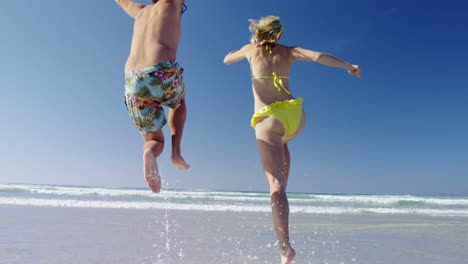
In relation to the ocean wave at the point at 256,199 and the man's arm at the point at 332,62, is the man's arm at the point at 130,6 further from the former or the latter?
the ocean wave at the point at 256,199

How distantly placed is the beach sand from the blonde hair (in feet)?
8.04

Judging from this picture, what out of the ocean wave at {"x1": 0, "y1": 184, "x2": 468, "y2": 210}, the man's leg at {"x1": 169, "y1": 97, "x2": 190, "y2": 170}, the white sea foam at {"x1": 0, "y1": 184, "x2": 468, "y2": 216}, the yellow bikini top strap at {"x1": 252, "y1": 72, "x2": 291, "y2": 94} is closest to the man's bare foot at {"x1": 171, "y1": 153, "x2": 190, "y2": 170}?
the man's leg at {"x1": 169, "y1": 97, "x2": 190, "y2": 170}

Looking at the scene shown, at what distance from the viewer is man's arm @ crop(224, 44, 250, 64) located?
12.0 ft

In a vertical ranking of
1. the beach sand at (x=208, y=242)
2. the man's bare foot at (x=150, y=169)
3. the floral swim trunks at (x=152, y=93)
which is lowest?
the beach sand at (x=208, y=242)

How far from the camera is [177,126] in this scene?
11.2ft

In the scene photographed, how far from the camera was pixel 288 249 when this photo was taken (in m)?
2.90

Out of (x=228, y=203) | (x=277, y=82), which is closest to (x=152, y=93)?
(x=277, y=82)

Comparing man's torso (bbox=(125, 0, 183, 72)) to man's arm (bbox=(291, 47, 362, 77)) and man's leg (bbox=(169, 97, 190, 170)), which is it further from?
man's arm (bbox=(291, 47, 362, 77))

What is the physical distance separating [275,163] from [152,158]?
3.68ft

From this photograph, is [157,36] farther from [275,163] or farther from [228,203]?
[228,203]

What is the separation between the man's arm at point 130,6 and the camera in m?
3.47

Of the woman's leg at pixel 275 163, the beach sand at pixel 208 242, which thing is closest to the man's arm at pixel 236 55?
the woman's leg at pixel 275 163

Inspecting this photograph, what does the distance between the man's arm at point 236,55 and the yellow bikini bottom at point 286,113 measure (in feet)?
2.30

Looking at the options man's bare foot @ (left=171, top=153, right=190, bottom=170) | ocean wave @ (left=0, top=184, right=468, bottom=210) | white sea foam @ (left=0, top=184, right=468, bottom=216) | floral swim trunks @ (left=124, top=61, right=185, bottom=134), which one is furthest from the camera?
ocean wave @ (left=0, top=184, right=468, bottom=210)
